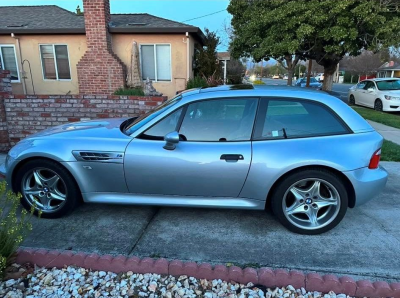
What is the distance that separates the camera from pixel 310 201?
282 centimetres

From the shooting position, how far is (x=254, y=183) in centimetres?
275

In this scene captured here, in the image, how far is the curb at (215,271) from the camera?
2055 millimetres

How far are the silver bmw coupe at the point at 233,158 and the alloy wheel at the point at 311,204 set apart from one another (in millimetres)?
10

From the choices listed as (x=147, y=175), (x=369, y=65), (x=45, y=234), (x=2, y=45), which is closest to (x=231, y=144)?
(x=147, y=175)

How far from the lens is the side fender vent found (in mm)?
2834

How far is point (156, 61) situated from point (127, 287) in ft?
32.9

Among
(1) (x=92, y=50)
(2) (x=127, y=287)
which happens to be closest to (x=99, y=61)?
(1) (x=92, y=50)

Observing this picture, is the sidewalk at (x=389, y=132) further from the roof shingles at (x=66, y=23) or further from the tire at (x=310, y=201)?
the roof shingles at (x=66, y=23)

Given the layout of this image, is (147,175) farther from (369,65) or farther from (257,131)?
(369,65)

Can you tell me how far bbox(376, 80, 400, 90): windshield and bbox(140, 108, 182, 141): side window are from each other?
1382 centimetres

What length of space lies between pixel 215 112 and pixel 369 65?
5899 cm

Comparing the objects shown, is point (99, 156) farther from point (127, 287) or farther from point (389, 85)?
point (389, 85)

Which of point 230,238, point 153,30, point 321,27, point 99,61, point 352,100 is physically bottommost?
point 230,238

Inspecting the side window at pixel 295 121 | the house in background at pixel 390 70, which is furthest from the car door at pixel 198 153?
the house in background at pixel 390 70
